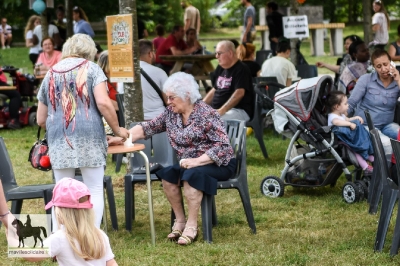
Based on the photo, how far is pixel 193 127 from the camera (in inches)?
254

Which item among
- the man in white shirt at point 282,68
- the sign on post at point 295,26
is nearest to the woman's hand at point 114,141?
the man in white shirt at point 282,68

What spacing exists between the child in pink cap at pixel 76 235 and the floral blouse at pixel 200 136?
265cm

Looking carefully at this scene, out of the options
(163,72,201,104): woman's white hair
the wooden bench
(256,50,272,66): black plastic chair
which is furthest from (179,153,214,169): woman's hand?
the wooden bench

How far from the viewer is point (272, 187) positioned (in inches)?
325

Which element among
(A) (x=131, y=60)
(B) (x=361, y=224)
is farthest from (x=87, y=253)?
(A) (x=131, y=60)

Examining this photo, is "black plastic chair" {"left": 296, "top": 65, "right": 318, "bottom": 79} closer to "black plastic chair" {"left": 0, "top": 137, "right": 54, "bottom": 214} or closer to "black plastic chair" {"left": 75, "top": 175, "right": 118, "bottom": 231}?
"black plastic chair" {"left": 75, "top": 175, "right": 118, "bottom": 231}

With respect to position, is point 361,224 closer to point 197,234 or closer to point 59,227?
point 197,234

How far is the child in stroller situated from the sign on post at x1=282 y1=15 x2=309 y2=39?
576 cm

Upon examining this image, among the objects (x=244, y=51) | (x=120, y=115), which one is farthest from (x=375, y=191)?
(x=244, y=51)

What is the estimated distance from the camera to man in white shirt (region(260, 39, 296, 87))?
11.3 m

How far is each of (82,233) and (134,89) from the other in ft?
16.1

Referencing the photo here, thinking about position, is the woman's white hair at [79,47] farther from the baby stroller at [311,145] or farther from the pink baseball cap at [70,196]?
the baby stroller at [311,145]

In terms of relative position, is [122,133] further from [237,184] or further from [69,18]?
[69,18]

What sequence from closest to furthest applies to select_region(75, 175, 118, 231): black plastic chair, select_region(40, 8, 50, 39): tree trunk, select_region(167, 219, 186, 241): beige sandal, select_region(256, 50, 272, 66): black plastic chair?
1. select_region(167, 219, 186, 241): beige sandal
2. select_region(75, 175, 118, 231): black plastic chair
3. select_region(256, 50, 272, 66): black plastic chair
4. select_region(40, 8, 50, 39): tree trunk
